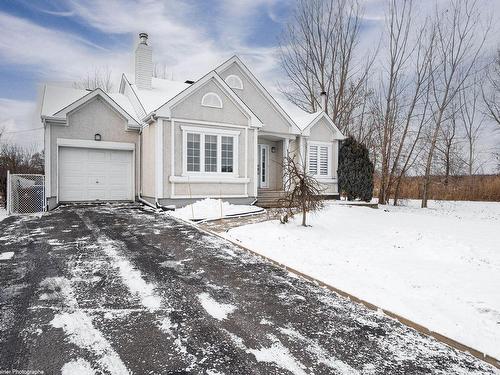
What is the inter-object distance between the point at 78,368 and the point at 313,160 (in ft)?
49.9

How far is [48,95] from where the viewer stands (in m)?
13.0

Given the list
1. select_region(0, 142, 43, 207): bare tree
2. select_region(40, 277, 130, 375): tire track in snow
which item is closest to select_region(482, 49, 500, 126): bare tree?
select_region(40, 277, 130, 375): tire track in snow

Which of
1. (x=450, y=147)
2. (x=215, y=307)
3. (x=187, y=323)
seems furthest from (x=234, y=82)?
(x=450, y=147)

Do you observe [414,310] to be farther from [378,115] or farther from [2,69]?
[2,69]

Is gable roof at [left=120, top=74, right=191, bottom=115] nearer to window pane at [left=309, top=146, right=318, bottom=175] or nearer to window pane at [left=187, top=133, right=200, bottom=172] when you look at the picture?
window pane at [left=187, top=133, right=200, bottom=172]

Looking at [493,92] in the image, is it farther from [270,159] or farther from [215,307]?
[215,307]

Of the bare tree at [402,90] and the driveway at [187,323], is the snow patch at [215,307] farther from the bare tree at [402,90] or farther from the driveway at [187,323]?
the bare tree at [402,90]

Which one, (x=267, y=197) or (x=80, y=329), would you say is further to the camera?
(x=267, y=197)

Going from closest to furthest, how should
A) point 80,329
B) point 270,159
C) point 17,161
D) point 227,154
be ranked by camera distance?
point 80,329, point 227,154, point 270,159, point 17,161

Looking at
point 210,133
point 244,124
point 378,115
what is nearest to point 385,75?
point 378,115

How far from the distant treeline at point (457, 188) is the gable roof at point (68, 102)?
1592 cm

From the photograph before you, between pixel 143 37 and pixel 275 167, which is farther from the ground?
pixel 143 37

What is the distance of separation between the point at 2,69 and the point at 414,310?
24701mm

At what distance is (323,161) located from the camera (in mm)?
16922
